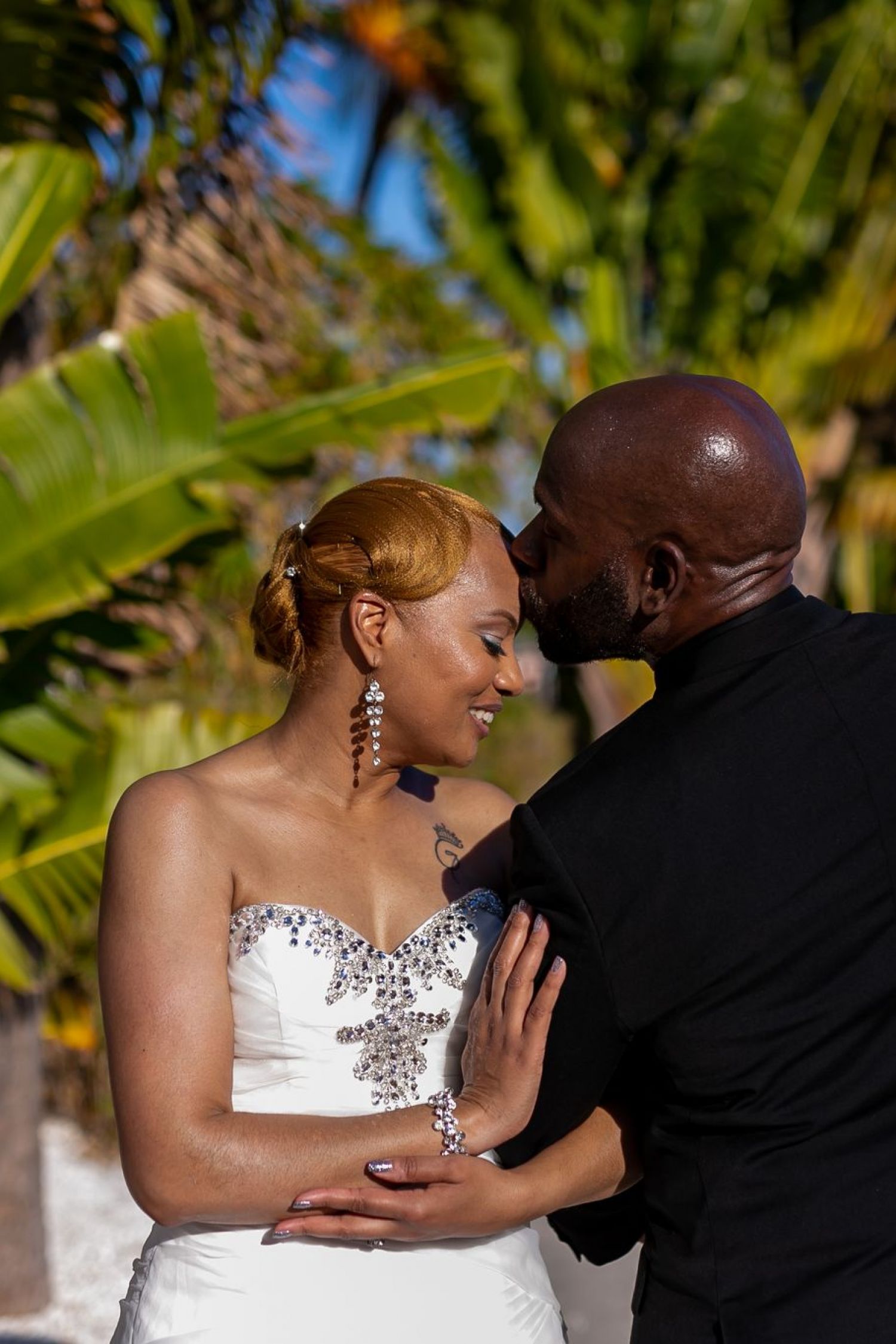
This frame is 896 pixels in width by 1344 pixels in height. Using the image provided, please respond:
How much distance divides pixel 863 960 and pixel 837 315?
917 centimetres

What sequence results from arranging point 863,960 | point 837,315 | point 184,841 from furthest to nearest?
point 837,315 < point 184,841 < point 863,960

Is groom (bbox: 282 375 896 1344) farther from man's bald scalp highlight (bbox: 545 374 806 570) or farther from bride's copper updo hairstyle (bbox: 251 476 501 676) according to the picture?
bride's copper updo hairstyle (bbox: 251 476 501 676)

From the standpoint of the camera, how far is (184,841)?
2.29m

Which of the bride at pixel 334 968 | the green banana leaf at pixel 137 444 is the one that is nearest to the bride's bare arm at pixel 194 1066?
the bride at pixel 334 968

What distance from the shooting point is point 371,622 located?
250 cm

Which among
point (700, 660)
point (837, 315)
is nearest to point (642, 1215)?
point (700, 660)

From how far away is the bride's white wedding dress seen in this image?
2293mm

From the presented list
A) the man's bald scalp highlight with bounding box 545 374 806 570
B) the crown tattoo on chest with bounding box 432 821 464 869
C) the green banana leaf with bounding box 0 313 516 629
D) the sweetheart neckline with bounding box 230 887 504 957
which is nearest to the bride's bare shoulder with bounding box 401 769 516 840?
the crown tattoo on chest with bounding box 432 821 464 869

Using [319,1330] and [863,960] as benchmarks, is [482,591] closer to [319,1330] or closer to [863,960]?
[863,960]

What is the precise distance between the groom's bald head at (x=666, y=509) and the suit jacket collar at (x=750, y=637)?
0.02 meters

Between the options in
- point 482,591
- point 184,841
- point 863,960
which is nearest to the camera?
point 863,960

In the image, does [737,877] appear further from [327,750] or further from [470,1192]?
[327,750]

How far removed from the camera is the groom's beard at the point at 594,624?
213cm

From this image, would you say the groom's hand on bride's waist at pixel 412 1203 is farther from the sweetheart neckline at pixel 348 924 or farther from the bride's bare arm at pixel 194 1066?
the sweetheart neckline at pixel 348 924
